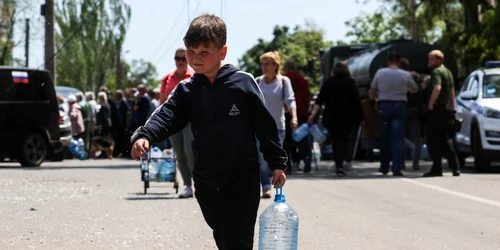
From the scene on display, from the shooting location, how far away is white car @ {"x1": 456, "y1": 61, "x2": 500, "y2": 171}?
21.7m

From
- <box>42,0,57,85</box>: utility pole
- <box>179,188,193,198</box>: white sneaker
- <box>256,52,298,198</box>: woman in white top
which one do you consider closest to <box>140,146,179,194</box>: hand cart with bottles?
<box>179,188,193,198</box>: white sneaker

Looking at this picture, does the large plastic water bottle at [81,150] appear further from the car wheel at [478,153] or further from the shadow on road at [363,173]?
the car wheel at [478,153]

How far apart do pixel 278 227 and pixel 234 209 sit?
280 millimetres

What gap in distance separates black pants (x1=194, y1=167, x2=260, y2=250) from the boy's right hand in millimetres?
567

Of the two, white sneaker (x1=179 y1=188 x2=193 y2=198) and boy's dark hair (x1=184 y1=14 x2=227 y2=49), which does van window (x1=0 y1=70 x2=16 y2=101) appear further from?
boy's dark hair (x1=184 y1=14 x2=227 y2=49)

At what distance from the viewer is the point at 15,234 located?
444 inches

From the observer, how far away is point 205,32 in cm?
686

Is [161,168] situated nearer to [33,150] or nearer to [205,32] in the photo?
[205,32]

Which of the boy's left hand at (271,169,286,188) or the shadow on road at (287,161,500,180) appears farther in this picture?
the shadow on road at (287,161,500,180)

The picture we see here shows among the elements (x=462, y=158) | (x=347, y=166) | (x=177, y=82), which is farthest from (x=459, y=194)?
(x=462, y=158)

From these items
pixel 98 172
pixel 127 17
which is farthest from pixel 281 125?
pixel 127 17

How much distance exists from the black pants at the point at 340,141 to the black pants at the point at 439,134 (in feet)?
4.50

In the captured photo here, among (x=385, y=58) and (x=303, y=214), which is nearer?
(x=303, y=214)

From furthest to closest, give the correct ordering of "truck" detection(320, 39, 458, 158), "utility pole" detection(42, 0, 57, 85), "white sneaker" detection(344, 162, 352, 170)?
1. "utility pole" detection(42, 0, 57, 85)
2. "truck" detection(320, 39, 458, 158)
3. "white sneaker" detection(344, 162, 352, 170)
